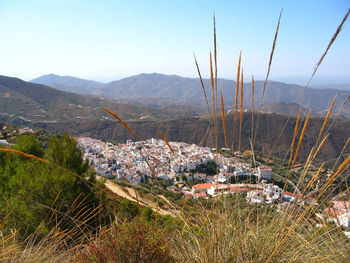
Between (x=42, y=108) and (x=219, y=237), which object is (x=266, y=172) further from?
(x=42, y=108)

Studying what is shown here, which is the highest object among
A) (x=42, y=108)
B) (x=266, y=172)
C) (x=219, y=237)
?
(x=266, y=172)

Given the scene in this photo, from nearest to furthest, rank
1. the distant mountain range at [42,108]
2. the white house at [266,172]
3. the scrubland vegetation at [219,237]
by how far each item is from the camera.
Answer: the scrubland vegetation at [219,237], the white house at [266,172], the distant mountain range at [42,108]

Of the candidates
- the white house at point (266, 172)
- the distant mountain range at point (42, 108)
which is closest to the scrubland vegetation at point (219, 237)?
the white house at point (266, 172)

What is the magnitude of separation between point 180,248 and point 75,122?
57048 mm

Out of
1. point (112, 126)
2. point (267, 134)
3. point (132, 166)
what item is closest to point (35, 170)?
point (132, 166)

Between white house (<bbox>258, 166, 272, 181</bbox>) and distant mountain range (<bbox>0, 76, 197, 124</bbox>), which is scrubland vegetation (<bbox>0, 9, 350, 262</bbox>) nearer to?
white house (<bbox>258, 166, 272, 181</bbox>)

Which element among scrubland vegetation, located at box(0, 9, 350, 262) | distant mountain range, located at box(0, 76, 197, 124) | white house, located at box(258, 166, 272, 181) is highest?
white house, located at box(258, 166, 272, 181)

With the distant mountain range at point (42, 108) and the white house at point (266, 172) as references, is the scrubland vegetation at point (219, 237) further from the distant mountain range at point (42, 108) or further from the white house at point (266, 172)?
the distant mountain range at point (42, 108)

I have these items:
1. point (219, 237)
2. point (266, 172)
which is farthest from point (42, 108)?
point (219, 237)

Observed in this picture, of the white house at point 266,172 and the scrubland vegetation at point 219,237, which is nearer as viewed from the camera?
Result: the scrubland vegetation at point 219,237

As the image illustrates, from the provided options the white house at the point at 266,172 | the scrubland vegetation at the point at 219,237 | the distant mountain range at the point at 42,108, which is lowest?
the distant mountain range at the point at 42,108

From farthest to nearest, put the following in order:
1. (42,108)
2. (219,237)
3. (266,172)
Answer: (42,108) < (266,172) < (219,237)

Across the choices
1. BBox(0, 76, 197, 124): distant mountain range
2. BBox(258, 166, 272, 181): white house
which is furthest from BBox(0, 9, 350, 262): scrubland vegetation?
BBox(0, 76, 197, 124): distant mountain range

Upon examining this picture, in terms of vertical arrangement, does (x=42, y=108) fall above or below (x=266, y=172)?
below
